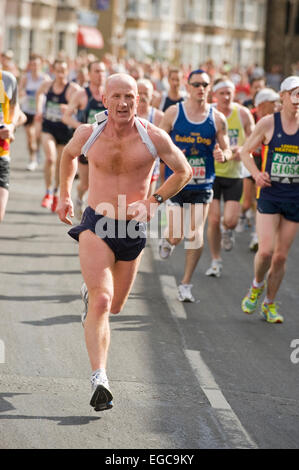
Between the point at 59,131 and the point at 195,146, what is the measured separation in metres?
5.84

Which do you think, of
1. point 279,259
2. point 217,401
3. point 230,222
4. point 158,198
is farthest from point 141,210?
point 230,222

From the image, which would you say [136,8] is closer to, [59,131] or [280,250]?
[59,131]

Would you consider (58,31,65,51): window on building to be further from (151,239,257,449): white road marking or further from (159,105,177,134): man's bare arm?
(151,239,257,449): white road marking

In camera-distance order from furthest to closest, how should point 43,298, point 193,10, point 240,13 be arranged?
point 240,13 → point 193,10 → point 43,298

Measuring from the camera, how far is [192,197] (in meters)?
10.2

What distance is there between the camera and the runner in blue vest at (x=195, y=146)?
1005 centimetres

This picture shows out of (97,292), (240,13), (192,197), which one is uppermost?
(240,13)

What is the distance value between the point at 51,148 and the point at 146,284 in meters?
5.25

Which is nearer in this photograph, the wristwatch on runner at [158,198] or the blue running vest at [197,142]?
the wristwatch on runner at [158,198]

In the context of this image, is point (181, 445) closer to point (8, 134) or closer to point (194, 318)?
point (194, 318)

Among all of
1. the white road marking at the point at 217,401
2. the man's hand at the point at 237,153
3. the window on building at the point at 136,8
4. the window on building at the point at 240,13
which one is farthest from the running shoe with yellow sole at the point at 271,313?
the window on building at the point at 240,13

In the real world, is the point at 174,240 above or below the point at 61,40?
above

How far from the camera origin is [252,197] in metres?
15.2

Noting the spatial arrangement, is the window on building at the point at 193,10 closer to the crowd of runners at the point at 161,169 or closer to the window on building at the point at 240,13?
the window on building at the point at 240,13
